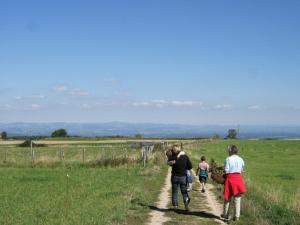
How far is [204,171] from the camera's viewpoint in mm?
21484

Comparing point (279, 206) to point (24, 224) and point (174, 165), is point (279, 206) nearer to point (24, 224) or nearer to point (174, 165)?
point (174, 165)

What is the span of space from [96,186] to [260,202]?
29.1ft

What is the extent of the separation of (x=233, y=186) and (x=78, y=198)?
7494 mm

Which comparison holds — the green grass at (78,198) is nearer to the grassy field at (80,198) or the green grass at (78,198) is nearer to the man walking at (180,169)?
the grassy field at (80,198)

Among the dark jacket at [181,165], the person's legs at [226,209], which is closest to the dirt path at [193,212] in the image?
the person's legs at [226,209]

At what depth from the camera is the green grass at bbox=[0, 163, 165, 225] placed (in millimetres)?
14820

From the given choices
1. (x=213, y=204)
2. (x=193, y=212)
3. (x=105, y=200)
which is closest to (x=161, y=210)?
(x=193, y=212)

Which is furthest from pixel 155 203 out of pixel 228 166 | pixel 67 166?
pixel 67 166

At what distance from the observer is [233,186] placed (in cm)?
1396

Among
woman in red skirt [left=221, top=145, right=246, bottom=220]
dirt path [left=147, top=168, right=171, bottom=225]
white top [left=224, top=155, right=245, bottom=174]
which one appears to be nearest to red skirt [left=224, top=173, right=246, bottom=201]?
woman in red skirt [left=221, top=145, right=246, bottom=220]

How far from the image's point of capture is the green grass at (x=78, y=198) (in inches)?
583

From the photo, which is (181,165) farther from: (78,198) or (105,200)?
(78,198)

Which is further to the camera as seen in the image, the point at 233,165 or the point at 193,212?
the point at 193,212

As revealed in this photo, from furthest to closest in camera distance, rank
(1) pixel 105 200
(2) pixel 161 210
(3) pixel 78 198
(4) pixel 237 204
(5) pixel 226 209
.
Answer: (3) pixel 78 198 → (1) pixel 105 200 → (2) pixel 161 210 → (5) pixel 226 209 → (4) pixel 237 204
